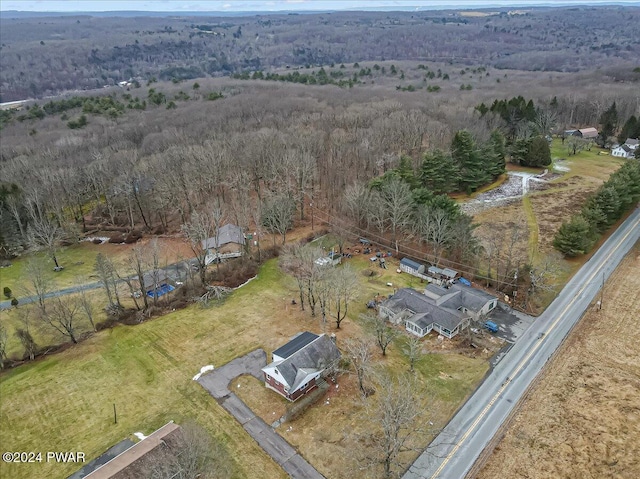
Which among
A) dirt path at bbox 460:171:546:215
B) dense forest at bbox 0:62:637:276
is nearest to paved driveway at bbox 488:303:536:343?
dense forest at bbox 0:62:637:276

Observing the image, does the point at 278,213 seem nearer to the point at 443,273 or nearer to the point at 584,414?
the point at 443,273

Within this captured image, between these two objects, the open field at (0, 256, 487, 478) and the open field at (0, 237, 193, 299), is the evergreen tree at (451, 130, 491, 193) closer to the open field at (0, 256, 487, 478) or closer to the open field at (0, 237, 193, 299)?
the open field at (0, 256, 487, 478)

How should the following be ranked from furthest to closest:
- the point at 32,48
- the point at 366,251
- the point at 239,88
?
the point at 32,48 < the point at 239,88 < the point at 366,251

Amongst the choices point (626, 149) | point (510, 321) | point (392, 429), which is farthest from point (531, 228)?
point (626, 149)

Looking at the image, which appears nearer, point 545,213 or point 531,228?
point 531,228

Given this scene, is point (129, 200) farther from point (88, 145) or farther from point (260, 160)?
point (88, 145)

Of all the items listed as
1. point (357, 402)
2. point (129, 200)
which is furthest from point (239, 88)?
point (357, 402)
